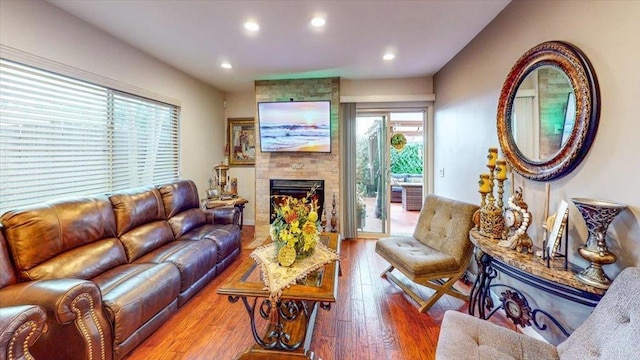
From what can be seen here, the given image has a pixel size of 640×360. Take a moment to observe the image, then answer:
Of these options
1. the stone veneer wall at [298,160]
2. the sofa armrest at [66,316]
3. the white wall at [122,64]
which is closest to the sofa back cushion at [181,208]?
the white wall at [122,64]

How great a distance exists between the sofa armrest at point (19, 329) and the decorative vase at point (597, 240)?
8.63 feet

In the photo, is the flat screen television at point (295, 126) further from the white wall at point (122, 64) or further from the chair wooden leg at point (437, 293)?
the chair wooden leg at point (437, 293)

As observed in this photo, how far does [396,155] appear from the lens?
26.5 ft

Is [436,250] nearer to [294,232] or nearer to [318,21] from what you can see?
[294,232]

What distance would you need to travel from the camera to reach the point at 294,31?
2678 millimetres

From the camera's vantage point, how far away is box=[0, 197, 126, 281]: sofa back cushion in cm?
174

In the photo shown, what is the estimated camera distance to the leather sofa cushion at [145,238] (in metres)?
2.43

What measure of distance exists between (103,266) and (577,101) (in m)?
3.46

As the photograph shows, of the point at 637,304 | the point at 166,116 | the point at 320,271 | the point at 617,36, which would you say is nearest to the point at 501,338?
the point at 637,304

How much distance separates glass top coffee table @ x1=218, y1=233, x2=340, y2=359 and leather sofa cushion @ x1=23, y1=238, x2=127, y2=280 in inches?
45.7

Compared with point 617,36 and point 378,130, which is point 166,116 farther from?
point 617,36

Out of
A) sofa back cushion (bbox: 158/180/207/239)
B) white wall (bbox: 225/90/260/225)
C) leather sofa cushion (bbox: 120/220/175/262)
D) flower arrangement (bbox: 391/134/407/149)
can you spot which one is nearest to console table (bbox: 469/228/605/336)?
leather sofa cushion (bbox: 120/220/175/262)

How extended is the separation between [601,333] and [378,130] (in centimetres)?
372

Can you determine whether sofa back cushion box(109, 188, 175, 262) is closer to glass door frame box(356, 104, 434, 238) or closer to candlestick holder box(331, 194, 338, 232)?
candlestick holder box(331, 194, 338, 232)
